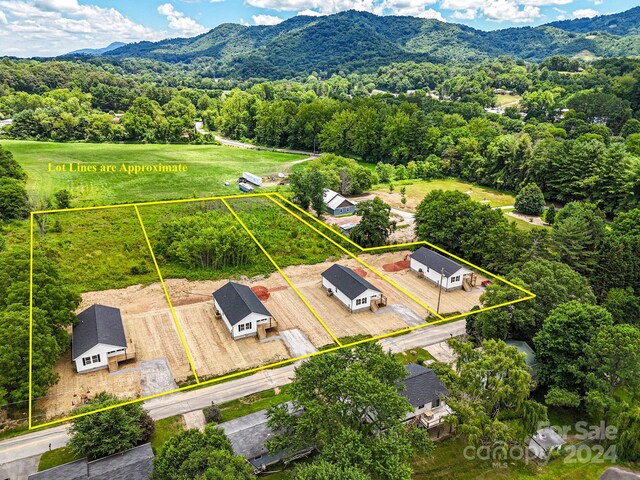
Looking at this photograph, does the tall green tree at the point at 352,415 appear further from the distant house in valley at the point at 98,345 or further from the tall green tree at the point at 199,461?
the distant house in valley at the point at 98,345

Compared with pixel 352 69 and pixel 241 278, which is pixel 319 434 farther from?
pixel 352 69

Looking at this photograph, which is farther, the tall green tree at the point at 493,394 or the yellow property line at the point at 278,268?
the yellow property line at the point at 278,268

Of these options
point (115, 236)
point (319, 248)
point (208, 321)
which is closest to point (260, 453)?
point (208, 321)

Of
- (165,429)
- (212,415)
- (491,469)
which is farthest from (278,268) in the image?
(491,469)

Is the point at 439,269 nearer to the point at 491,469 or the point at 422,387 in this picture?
the point at 422,387

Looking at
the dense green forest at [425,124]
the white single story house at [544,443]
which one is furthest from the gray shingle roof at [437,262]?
the dense green forest at [425,124]
